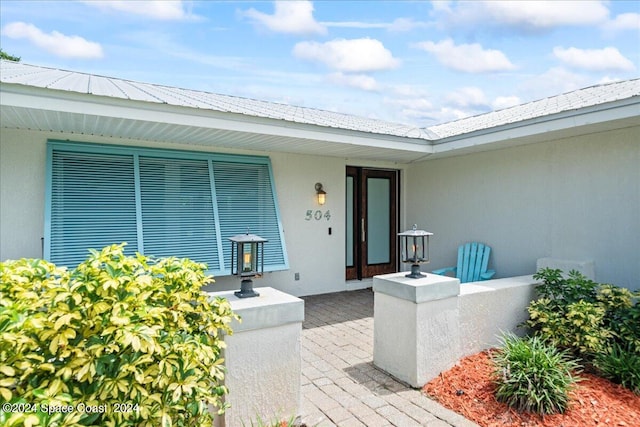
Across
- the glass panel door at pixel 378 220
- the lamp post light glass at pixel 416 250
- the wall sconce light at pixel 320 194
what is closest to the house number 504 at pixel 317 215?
the wall sconce light at pixel 320 194

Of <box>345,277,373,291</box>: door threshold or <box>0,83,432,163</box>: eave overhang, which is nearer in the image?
<box>0,83,432,163</box>: eave overhang

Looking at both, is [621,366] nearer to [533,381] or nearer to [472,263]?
[533,381]

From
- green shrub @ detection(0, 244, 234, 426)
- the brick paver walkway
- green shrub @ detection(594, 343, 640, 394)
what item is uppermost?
green shrub @ detection(0, 244, 234, 426)

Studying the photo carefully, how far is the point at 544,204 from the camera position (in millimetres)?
5961

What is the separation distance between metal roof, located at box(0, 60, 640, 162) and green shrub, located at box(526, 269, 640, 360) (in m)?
2.15

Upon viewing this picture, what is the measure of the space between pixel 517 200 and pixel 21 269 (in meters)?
6.79

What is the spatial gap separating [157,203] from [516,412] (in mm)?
5399

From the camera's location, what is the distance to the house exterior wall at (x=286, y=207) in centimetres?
493

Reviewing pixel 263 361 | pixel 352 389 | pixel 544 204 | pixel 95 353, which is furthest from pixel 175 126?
pixel 544 204

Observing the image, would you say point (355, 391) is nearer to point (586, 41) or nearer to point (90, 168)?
point (90, 168)

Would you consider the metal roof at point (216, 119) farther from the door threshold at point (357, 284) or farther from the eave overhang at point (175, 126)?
the door threshold at point (357, 284)

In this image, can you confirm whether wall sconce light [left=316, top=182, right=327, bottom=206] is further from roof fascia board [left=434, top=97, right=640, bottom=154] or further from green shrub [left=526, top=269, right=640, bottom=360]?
green shrub [left=526, top=269, right=640, bottom=360]

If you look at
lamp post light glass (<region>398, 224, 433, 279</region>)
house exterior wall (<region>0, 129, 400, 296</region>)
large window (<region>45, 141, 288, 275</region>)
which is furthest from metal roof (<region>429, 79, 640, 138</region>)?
large window (<region>45, 141, 288, 275</region>)

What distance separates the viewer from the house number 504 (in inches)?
291
